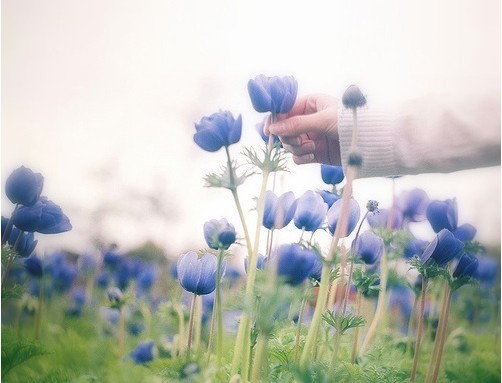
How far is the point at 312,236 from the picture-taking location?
2.93 ft

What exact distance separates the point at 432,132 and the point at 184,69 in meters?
0.51

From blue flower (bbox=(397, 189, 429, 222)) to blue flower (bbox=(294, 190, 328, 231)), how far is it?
0.28 meters

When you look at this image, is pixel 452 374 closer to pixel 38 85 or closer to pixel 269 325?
pixel 269 325

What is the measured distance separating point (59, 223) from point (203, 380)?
0.42 meters

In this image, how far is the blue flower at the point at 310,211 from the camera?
873mm

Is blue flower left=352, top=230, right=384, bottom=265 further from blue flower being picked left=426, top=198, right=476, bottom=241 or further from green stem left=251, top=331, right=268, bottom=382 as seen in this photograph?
green stem left=251, top=331, right=268, bottom=382

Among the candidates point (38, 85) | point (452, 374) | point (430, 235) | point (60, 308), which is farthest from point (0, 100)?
point (452, 374)

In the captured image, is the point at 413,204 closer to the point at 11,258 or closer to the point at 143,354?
the point at 143,354

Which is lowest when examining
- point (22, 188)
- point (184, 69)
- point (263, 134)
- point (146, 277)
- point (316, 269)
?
point (146, 277)

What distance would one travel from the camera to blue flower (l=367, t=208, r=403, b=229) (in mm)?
1062

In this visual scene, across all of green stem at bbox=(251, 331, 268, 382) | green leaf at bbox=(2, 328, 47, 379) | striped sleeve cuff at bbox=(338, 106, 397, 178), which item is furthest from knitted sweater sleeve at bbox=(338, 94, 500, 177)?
green leaf at bbox=(2, 328, 47, 379)


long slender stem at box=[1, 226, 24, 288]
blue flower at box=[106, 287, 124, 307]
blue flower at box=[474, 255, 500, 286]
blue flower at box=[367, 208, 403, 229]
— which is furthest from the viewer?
blue flower at box=[474, 255, 500, 286]

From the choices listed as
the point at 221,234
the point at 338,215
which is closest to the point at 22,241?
the point at 221,234

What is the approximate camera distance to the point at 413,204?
3.59 feet
